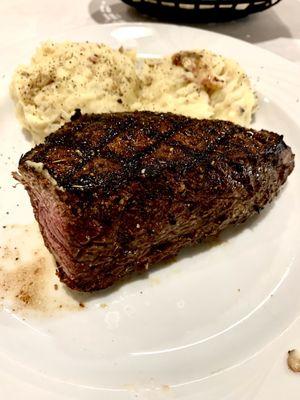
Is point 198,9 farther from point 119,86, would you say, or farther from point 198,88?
point 119,86

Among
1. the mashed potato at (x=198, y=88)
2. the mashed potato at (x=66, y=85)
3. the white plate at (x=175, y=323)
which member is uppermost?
the mashed potato at (x=66, y=85)

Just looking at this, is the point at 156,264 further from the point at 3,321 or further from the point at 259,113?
the point at 259,113

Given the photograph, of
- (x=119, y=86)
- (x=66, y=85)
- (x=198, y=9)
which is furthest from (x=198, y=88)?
(x=198, y=9)

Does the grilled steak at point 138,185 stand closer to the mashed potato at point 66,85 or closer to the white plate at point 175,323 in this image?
the white plate at point 175,323

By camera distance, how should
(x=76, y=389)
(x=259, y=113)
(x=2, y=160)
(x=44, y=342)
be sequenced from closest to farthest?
(x=76, y=389)
(x=44, y=342)
(x=2, y=160)
(x=259, y=113)

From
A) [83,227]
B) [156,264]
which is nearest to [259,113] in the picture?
[156,264]

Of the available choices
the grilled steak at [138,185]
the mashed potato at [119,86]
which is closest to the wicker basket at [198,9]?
the mashed potato at [119,86]
